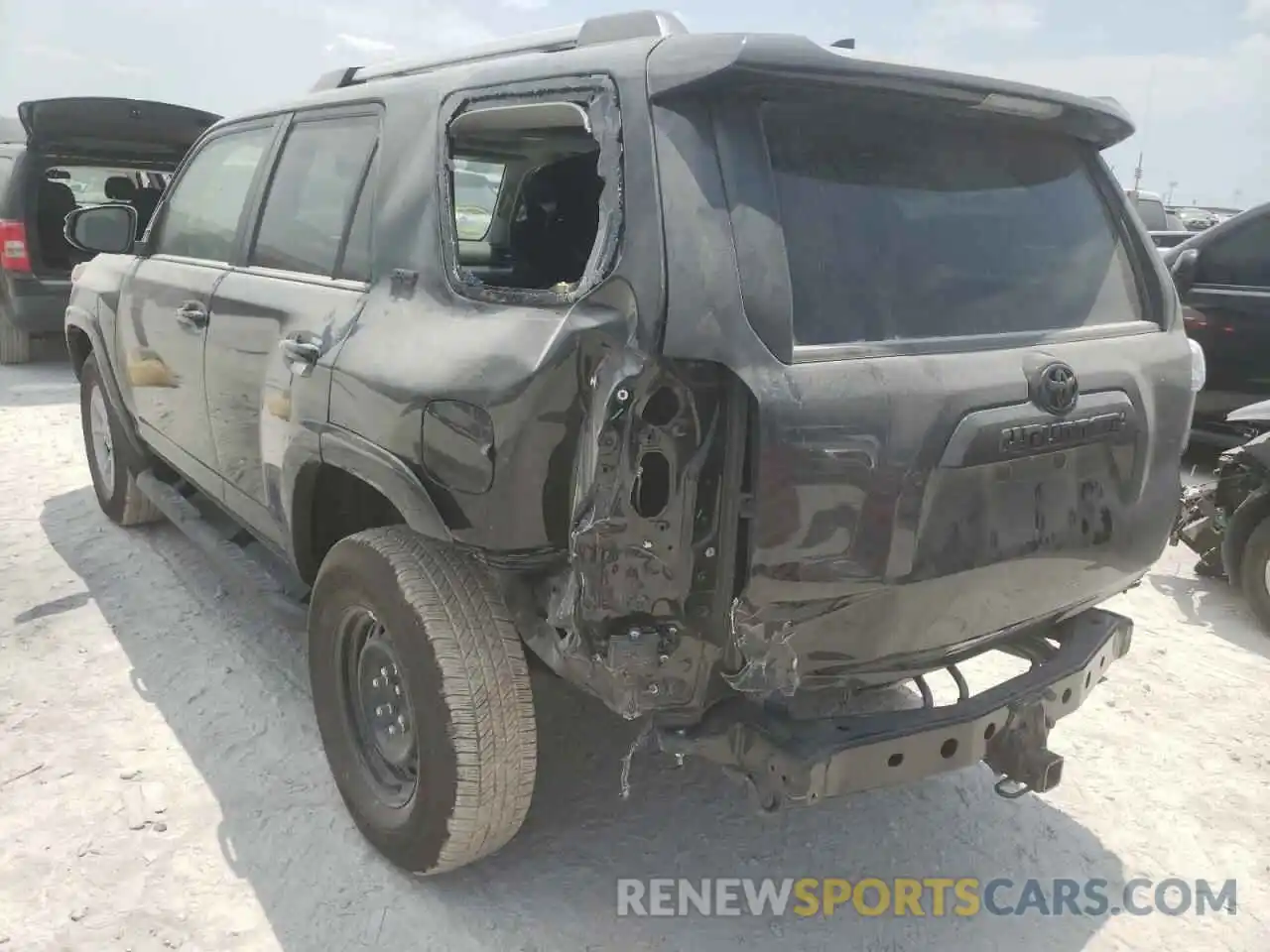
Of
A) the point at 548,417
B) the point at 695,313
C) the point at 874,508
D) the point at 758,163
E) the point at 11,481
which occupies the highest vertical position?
the point at 758,163

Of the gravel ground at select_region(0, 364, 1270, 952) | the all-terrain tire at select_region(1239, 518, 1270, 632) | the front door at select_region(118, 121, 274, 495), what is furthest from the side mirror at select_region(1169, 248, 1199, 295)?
the front door at select_region(118, 121, 274, 495)

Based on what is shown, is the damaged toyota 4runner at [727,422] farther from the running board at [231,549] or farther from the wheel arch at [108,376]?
the wheel arch at [108,376]

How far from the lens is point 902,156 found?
7.45 ft

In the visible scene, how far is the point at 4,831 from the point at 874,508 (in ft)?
8.34

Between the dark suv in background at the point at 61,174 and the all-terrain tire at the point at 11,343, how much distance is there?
31mm

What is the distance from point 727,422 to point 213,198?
2784 millimetres

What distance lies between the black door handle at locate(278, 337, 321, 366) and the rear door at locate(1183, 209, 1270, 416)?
5.62 metres

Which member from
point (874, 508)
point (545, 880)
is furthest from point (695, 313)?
point (545, 880)

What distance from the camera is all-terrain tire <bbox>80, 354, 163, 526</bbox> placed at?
4.73 m

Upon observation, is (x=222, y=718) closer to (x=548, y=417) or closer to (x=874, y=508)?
(x=548, y=417)

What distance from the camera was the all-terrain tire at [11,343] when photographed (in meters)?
9.25

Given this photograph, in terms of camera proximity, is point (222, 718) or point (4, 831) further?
point (222, 718)

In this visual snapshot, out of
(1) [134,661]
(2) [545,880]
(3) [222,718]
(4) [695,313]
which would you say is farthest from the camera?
(1) [134,661]

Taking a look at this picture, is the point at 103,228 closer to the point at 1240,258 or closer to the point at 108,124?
the point at 108,124
